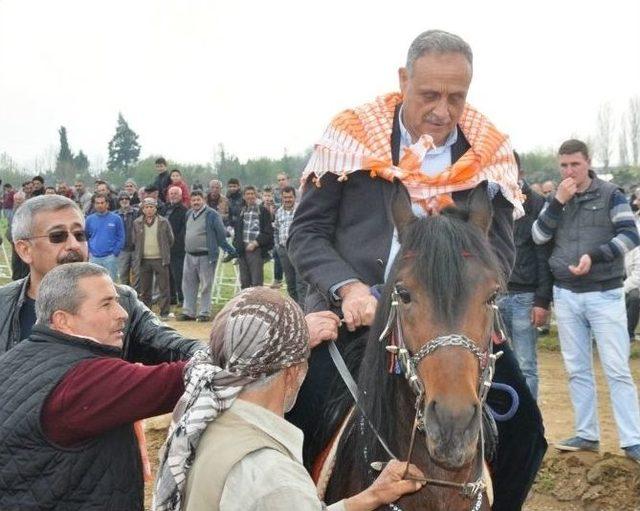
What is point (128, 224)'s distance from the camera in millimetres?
17031

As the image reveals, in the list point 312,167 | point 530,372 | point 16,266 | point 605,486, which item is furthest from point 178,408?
point 16,266

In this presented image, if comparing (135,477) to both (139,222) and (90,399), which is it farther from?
(139,222)

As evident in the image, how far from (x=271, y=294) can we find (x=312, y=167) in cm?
162

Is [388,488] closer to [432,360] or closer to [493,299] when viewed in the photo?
[432,360]

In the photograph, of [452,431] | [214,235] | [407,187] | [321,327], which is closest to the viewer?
[452,431]

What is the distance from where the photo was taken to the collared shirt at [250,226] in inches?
620

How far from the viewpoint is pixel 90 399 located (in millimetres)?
2885

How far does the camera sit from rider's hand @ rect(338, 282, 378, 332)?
3400mm

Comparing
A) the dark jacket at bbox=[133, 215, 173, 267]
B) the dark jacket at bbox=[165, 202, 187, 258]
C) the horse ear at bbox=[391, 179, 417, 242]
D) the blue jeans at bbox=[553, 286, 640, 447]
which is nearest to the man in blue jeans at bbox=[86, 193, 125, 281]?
the dark jacket at bbox=[133, 215, 173, 267]

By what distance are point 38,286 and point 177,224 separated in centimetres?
1317

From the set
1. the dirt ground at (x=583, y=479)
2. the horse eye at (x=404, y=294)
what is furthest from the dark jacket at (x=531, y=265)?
the horse eye at (x=404, y=294)

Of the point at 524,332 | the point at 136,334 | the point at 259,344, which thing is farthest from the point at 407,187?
the point at 524,332

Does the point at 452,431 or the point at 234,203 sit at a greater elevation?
the point at 452,431

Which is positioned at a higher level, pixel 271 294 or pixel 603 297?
pixel 271 294
